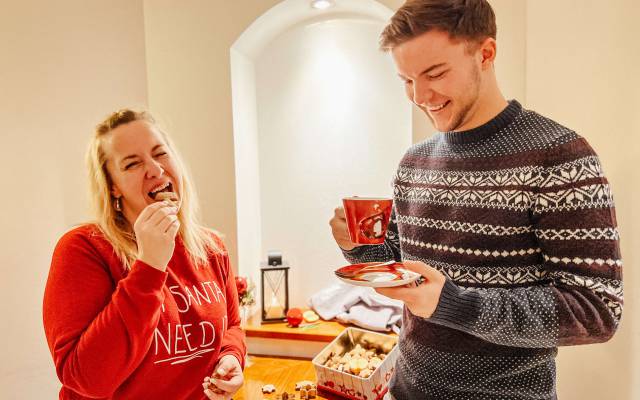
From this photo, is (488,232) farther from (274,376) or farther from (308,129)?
(308,129)

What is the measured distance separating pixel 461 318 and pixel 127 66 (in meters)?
2.00

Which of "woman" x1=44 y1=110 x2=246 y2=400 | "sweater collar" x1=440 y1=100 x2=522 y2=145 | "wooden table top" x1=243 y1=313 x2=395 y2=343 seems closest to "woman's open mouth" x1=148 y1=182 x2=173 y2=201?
"woman" x1=44 y1=110 x2=246 y2=400

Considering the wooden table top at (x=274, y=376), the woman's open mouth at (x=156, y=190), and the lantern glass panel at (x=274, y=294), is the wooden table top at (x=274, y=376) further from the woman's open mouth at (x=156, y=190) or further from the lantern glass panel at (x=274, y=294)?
the woman's open mouth at (x=156, y=190)

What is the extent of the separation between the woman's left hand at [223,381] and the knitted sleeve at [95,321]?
206 millimetres

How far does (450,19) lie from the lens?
0.77m

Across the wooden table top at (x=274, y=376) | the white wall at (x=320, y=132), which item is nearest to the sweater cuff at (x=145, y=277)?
the wooden table top at (x=274, y=376)

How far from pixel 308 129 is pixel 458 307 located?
1556mm

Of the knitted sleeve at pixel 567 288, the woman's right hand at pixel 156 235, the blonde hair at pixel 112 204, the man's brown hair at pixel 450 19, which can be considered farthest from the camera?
the blonde hair at pixel 112 204

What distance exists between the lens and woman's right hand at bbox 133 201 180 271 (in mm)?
898

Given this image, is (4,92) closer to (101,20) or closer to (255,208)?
(101,20)

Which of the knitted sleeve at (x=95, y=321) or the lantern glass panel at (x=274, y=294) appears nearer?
the knitted sleeve at (x=95, y=321)

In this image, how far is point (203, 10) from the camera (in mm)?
1846

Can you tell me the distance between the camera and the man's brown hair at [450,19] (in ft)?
2.53

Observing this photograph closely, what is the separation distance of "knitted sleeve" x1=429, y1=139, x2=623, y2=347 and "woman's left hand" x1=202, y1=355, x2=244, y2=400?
2.02 feet
